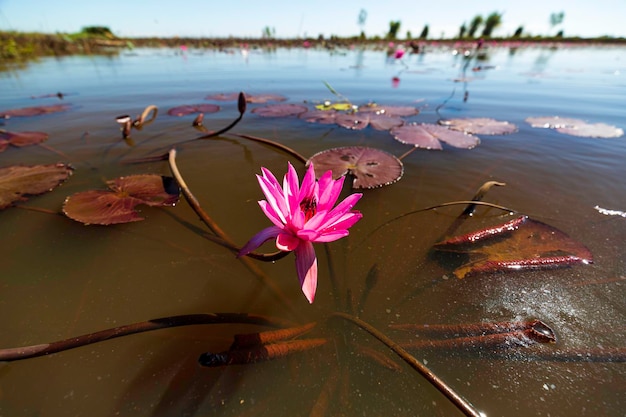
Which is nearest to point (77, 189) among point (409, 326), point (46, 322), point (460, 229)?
point (46, 322)

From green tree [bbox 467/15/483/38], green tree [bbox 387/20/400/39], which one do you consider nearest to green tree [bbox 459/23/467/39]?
green tree [bbox 467/15/483/38]

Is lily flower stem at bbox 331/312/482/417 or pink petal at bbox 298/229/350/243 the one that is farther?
pink petal at bbox 298/229/350/243

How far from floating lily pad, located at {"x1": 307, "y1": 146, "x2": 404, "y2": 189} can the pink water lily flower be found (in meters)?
0.97

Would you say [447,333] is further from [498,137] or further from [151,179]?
[498,137]

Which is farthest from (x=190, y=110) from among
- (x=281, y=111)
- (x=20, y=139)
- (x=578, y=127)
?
(x=578, y=127)

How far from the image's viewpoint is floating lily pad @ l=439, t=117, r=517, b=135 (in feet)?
9.93

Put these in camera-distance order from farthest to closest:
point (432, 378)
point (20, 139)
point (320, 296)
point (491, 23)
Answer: point (491, 23), point (20, 139), point (320, 296), point (432, 378)

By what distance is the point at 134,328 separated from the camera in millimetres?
989

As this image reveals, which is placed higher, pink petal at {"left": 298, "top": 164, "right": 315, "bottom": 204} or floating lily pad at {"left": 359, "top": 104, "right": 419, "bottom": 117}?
pink petal at {"left": 298, "top": 164, "right": 315, "bottom": 204}

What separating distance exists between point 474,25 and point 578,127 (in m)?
40.2

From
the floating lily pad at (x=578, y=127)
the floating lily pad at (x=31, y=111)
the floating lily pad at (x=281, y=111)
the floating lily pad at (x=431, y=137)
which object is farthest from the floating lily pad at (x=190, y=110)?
the floating lily pad at (x=578, y=127)

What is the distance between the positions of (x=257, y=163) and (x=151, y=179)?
0.88 metres

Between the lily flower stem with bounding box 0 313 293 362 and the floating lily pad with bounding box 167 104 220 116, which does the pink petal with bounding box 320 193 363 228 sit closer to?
the lily flower stem with bounding box 0 313 293 362

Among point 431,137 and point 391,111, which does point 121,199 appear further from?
point 391,111
